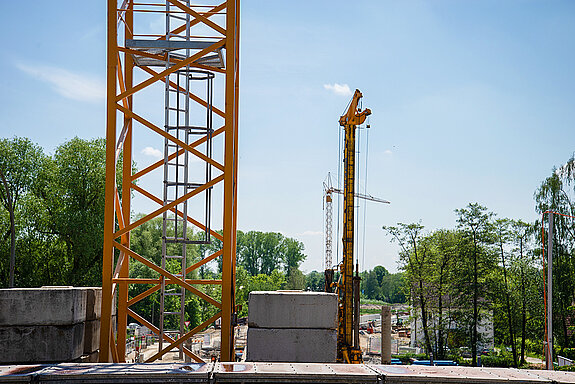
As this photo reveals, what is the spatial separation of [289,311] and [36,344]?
416 centimetres

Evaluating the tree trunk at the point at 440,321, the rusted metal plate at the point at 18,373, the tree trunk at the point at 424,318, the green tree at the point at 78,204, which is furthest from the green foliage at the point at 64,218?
the rusted metal plate at the point at 18,373

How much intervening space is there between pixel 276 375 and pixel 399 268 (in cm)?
4306

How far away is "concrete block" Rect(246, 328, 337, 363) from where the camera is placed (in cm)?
951

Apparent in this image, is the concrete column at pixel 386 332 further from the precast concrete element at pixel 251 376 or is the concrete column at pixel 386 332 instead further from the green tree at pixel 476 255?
the green tree at pixel 476 255

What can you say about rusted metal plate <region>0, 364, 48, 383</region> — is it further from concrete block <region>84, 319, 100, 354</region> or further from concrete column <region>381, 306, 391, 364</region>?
concrete column <region>381, 306, 391, 364</region>

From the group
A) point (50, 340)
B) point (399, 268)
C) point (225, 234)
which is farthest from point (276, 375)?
point (399, 268)

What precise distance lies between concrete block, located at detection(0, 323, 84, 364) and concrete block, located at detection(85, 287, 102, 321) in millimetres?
924

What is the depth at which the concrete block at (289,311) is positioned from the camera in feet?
31.3

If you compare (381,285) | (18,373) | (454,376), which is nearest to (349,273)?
(454,376)

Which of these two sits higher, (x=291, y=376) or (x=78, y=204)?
(x=78, y=204)

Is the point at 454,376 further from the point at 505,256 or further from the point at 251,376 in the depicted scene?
the point at 505,256

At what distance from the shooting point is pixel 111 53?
9773 mm

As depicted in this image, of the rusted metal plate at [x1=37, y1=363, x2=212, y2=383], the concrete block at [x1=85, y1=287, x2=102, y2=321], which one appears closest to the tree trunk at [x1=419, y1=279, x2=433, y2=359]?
the concrete block at [x1=85, y1=287, x2=102, y2=321]

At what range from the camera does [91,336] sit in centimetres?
977
